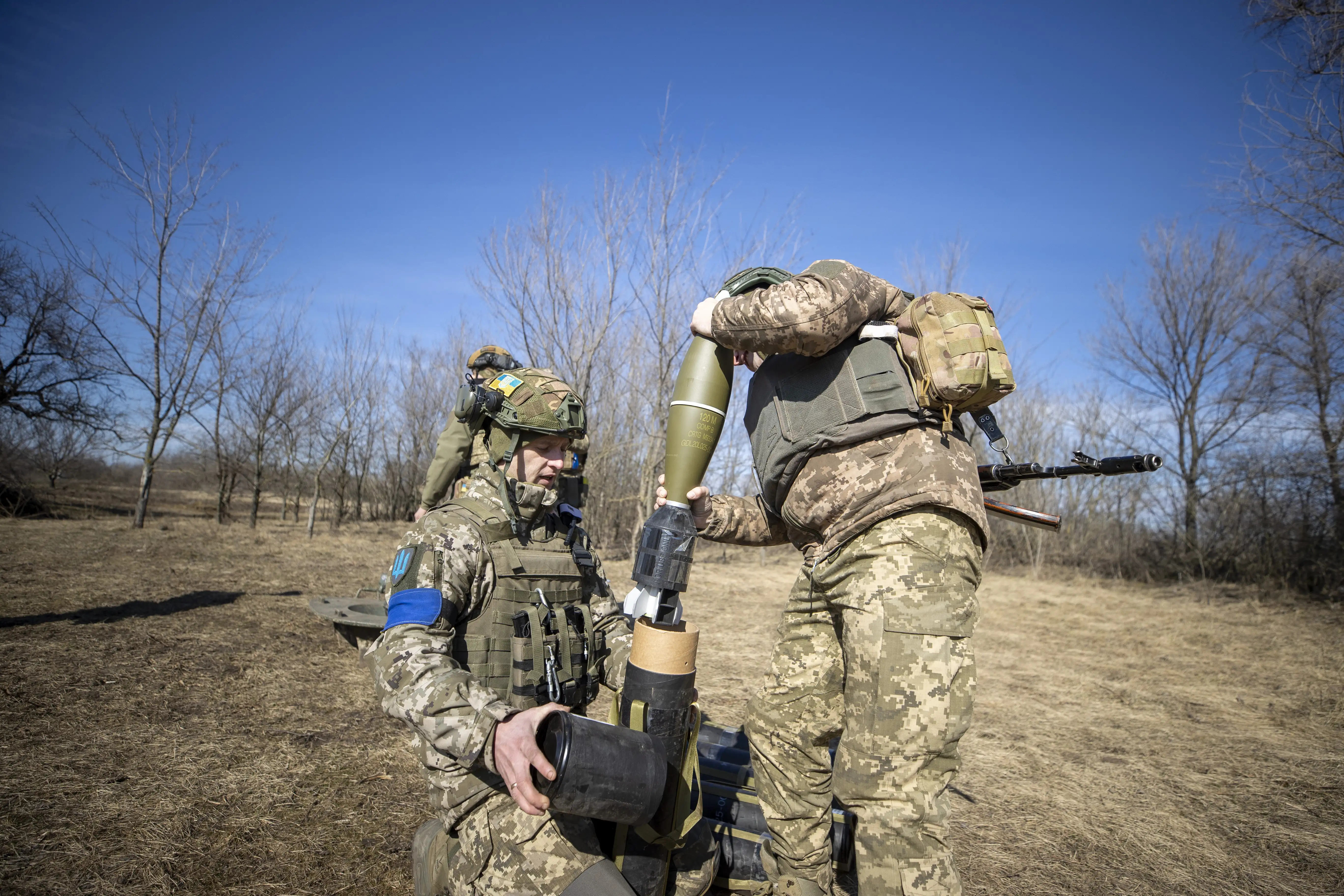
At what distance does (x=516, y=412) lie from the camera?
2779 millimetres

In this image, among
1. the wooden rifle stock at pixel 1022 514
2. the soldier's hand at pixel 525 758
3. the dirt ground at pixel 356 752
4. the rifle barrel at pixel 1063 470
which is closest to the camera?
the soldier's hand at pixel 525 758

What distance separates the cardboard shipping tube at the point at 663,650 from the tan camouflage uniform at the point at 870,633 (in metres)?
0.57

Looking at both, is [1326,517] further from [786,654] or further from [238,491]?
[238,491]

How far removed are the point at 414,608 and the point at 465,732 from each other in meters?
0.52

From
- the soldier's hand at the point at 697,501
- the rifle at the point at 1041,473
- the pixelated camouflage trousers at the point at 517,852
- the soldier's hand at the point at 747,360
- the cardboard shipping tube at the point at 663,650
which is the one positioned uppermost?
the soldier's hand at the point at 747,360

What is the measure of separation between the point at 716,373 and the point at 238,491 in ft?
A: 86.5

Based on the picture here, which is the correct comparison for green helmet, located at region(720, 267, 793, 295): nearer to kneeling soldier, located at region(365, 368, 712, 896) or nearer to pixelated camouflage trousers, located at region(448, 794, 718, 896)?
kneeling soldier, located at region(365, 368, 712, 896)

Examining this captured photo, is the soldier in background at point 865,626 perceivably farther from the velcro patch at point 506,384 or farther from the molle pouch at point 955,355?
the velcro patch at point 506,384

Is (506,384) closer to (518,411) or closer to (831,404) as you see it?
(518,411)

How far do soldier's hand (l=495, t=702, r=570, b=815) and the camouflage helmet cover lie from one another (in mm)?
1319

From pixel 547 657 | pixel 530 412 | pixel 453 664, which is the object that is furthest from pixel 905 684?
pixel 530 412

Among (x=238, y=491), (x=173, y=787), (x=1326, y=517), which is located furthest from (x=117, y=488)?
(x=1326, y=517)

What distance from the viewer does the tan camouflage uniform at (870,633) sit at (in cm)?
204

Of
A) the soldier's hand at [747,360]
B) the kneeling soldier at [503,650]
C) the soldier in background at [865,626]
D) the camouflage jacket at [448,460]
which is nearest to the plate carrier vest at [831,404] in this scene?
the soldier in background at [865,626]
